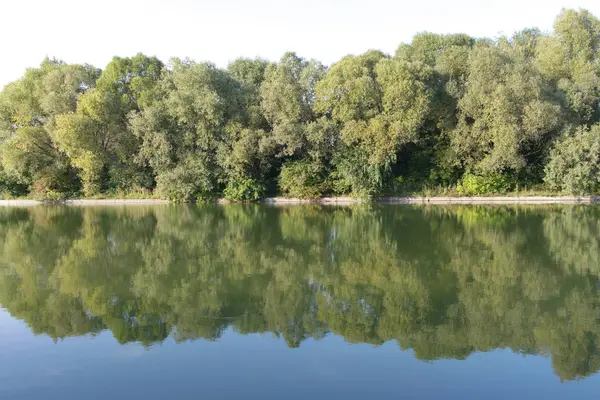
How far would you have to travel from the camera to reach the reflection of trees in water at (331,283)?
7527 millimetres

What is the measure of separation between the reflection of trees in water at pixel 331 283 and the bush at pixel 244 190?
11.2 meters

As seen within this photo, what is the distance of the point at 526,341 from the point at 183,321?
17.1ft

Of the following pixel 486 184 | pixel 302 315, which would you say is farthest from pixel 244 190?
pixel 302 315

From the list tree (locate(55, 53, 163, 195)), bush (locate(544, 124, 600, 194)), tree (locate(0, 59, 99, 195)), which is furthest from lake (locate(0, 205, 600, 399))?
tree (locate(0, 59, 99, 195))

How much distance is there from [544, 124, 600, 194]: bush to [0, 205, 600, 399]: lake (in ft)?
34.8

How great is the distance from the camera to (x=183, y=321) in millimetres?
8156

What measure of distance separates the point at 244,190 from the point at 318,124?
5939 mm

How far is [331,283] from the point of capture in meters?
10.2

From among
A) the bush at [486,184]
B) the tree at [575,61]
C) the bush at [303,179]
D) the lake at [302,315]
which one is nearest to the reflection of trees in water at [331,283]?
the lake at [302,315]

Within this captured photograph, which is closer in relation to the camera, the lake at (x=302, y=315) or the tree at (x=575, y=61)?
the lake at (x=302, y=315)

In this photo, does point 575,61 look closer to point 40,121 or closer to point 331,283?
point 331,283

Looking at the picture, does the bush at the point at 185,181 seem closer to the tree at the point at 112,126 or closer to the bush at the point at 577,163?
the tree at the point at 112,126

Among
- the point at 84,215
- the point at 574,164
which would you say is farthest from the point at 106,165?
the point at 574,164

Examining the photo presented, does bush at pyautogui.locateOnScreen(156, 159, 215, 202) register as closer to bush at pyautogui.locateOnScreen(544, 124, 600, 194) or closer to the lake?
the lake
